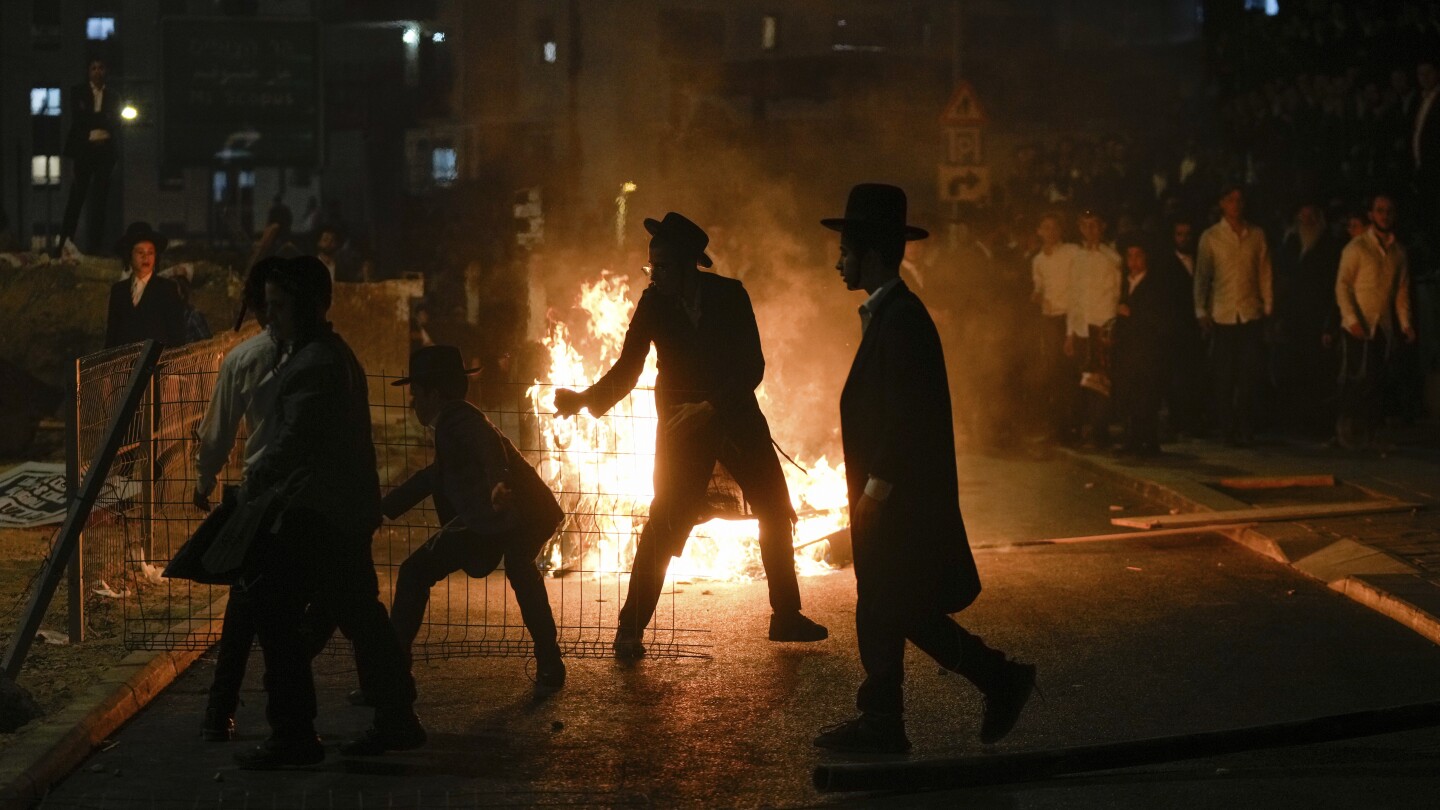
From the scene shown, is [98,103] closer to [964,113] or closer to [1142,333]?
[964,113]

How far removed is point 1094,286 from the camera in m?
14.9

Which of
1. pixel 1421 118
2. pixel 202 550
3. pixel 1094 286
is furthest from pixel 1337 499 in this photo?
pixel 202 550

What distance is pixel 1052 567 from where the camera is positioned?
9.52 metres

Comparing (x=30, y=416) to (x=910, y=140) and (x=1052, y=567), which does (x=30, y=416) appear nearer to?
(x=1052, y=567)

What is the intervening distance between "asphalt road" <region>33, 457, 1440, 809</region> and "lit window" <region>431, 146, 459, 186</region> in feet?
105

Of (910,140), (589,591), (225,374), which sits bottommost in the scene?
(589,591)

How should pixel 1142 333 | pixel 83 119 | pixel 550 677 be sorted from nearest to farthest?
pixel 550 677 → pixel 1142 333 → pixel 83 119

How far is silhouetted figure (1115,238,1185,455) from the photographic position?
14617 millimetres

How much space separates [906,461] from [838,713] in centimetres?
117

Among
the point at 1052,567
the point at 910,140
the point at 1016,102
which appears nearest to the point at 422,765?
the point at 1052,567

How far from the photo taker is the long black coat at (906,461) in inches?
223

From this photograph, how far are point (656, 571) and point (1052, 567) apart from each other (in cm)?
290

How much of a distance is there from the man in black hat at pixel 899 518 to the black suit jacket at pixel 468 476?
57.2 inches

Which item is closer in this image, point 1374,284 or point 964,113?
point 1374,284
